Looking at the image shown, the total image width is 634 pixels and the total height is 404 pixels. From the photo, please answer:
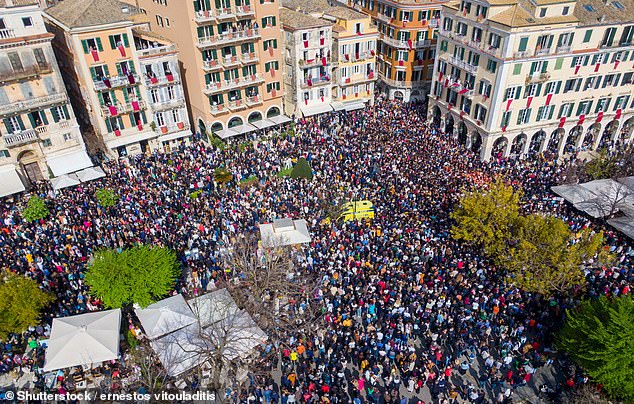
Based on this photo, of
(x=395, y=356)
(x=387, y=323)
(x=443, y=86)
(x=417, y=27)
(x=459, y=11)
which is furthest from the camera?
(x=417, y=27)

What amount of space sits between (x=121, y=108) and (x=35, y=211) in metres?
13.5

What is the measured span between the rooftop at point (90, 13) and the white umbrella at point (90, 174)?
12.7m

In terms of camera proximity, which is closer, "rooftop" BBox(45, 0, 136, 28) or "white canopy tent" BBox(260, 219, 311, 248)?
"white canopy tent" BBox(260, 219, 311, 248)

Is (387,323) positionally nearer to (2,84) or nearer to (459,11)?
(459,11)

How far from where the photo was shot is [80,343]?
24484mm

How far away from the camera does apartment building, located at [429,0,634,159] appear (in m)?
40.7

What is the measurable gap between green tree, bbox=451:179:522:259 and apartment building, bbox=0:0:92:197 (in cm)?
3415

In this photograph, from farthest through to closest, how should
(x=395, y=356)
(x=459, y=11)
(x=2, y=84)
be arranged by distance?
(x=459, y=11)
(x=2, y=84)
(x=395, y=356)

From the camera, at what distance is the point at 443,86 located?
5000 centimetres

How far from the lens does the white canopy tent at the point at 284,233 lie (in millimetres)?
32844

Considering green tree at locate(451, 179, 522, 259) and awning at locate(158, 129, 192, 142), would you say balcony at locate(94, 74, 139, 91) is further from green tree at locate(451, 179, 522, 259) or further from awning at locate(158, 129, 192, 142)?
green tree at locate(451, 179, 522, 259)

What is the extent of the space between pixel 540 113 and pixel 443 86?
34.3ft

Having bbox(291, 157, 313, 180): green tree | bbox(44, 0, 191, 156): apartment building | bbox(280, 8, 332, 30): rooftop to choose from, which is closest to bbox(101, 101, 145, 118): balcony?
bbox(44, 0, 191, 156): apartment building

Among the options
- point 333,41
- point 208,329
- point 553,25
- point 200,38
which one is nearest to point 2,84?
point 200,38
